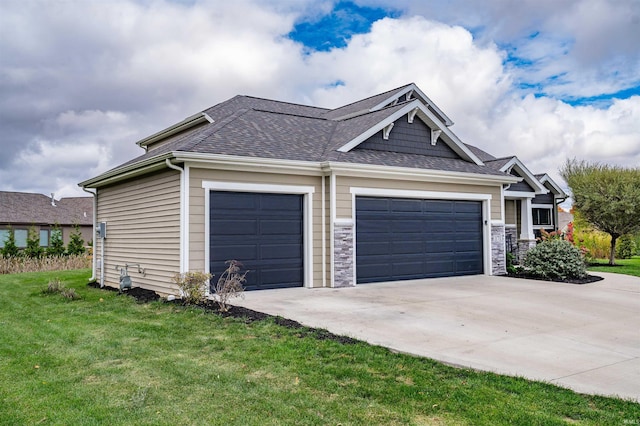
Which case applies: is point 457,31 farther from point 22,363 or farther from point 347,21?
point 22,363

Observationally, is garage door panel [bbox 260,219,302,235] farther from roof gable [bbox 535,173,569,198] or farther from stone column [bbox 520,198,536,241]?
roof gable [bbox 535,173,569,198]

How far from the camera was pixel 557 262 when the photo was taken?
14.0 metres

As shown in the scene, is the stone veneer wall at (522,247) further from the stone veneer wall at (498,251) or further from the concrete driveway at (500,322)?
the concrete driveway at (500,322)

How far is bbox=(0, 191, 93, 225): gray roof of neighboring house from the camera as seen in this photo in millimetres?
31109

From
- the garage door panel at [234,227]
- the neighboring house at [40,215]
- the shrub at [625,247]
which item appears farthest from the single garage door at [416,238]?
the neighboring house at [40,215]

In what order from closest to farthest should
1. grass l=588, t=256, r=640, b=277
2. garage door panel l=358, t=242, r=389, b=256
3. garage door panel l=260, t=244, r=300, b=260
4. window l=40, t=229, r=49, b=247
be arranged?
garage door panel l=260, t=244, r=300, b=260 → garage door panel l=358, t=242, r=389, b=256 → grass l=588, t=256, r=640, b=277 → window l=40, t=229, r=49, b=247

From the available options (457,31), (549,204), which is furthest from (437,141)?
(549,204)

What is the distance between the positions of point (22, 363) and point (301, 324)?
3657 mm

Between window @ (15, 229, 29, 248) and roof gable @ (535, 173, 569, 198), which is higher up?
roof gable @ (535, 173, 569, 198)

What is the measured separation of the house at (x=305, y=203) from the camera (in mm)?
10609

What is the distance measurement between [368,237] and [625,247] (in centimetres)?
2070

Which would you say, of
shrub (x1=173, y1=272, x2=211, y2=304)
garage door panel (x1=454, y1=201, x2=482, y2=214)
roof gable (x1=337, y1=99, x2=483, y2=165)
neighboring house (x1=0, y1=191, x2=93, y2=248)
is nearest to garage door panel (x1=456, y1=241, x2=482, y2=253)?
garage door panel (x1=454, y1=201, x2=482, y2=214)

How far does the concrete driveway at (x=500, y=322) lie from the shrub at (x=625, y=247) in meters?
15.7

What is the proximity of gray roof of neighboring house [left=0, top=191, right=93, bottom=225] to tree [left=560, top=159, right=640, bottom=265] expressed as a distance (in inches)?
1179
